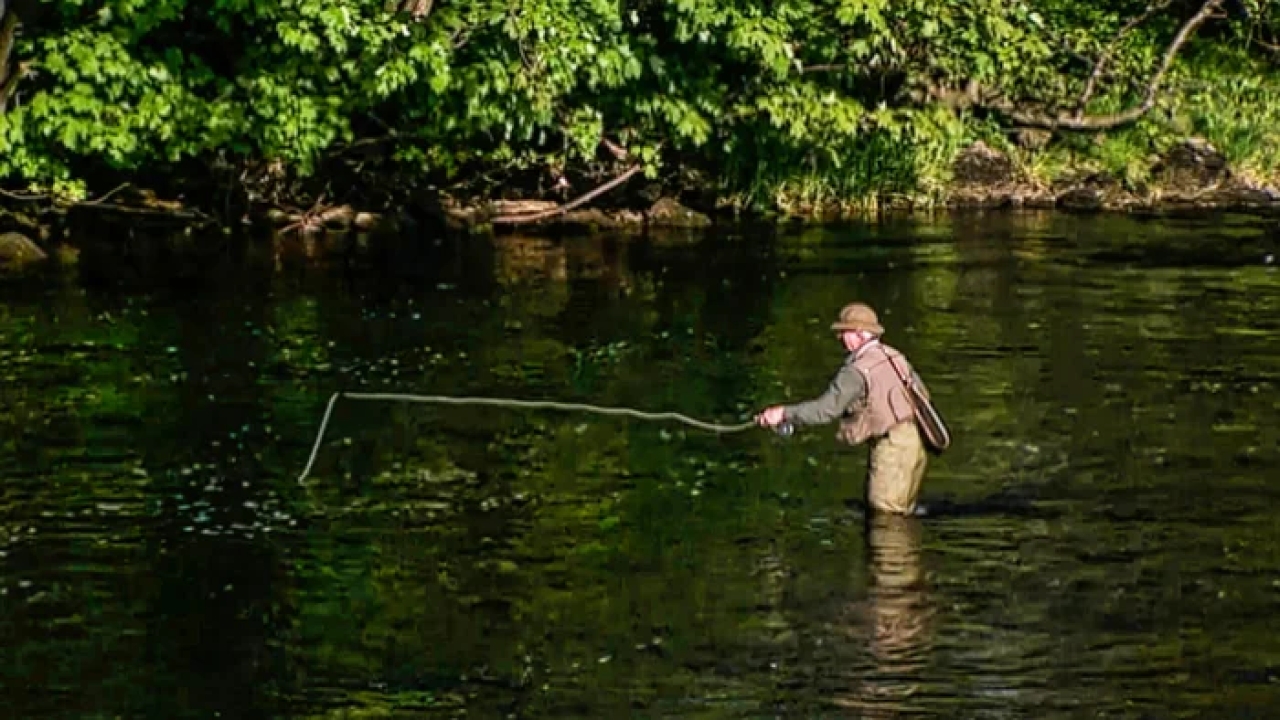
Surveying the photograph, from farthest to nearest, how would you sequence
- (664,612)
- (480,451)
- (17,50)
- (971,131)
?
(971,131) → (17,50) → (480,451) → (664,612)

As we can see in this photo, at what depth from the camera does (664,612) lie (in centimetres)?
1581

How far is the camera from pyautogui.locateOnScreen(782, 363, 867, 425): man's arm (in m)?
17.5

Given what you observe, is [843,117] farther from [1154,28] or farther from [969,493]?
[969,493]

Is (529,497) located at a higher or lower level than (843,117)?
lower

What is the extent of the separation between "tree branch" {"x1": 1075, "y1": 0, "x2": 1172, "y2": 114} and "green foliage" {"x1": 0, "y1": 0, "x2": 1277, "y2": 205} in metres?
0.23

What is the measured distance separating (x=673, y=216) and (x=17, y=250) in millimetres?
9987

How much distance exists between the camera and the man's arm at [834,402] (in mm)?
17531

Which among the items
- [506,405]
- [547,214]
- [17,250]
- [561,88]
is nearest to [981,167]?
[547,214]

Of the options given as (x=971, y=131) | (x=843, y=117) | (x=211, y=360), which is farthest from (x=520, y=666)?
(x=971, y=131)

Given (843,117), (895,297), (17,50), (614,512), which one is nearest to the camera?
(614,512)

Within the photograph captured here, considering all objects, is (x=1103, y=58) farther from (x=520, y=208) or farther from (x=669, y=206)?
(x=520, y=208)

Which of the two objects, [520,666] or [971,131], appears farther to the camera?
[971,131]

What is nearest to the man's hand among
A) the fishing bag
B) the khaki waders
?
the khaki waders

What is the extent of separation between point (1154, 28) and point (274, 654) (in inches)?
1290
